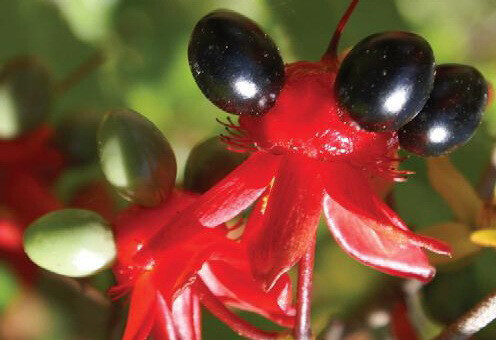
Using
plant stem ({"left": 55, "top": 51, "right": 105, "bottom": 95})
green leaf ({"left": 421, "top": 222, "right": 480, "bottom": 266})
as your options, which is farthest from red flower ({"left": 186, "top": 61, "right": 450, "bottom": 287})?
plant stem ({"left": 55, "top": 51, "right": 105, "bottom": 95})

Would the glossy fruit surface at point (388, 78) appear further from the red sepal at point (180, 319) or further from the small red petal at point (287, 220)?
the red sepal at point (180, 319)

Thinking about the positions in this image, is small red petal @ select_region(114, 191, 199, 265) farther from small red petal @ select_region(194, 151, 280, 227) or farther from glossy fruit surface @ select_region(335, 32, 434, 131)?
glossy fruit surface @ select_region(335, 32, 434, 131)

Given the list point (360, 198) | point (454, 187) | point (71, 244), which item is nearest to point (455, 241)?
point (454, 187)

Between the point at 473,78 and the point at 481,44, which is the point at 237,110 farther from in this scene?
the point at 481,44

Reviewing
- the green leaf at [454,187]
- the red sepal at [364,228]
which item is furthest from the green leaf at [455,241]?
the red sepal at [364,228]

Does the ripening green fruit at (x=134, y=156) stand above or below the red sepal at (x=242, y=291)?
above
